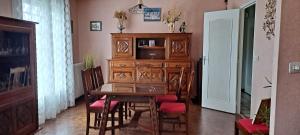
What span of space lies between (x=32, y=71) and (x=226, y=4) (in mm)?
4189

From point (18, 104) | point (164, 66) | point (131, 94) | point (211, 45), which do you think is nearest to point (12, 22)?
point (18, 104)

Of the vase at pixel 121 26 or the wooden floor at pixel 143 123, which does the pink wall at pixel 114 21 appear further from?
the wooden floor at pixel 143 123

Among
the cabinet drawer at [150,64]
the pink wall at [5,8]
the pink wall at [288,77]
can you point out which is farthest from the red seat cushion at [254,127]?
the pink wall at [5,8]

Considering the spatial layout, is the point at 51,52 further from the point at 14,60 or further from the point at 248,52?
the point at 248,52

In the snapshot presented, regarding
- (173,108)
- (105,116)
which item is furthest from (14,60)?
(173,108)

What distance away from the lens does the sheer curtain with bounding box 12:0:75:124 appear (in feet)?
12.8

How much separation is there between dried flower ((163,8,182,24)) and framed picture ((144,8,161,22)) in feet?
0.54

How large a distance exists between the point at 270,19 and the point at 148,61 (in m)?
2.73

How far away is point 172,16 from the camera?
5.49 m

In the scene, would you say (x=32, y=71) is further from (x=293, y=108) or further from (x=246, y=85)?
(x=246, y=85)

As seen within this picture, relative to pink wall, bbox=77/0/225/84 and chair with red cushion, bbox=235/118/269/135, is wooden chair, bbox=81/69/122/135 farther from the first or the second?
pink wall, bbox=77/0/225/84

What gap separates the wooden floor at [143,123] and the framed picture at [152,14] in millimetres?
2310

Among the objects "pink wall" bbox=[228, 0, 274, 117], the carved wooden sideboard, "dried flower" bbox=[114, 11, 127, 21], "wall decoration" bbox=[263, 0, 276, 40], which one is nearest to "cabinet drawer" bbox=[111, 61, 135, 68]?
the carved wooden sideboard

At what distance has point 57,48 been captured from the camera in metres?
4.64
